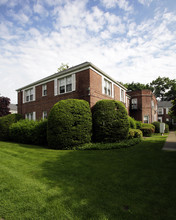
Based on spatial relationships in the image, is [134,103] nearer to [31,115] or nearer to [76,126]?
[31,115]

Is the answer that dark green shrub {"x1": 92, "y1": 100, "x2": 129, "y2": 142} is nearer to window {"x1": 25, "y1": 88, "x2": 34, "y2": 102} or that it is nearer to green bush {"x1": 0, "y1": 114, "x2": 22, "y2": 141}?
green bush {"x1": 0, "y1": 114, "x2": 22, "y2": 141}

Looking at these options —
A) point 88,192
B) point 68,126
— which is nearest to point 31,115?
point 68,126

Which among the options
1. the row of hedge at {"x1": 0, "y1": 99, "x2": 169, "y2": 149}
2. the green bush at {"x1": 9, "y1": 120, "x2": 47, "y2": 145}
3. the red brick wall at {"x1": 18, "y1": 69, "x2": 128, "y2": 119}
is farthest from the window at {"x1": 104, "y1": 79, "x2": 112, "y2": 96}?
the green bush at {"x1": 9, "y1": 120, "x2": 47, "y2": 145}

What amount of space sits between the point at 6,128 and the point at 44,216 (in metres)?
12.8

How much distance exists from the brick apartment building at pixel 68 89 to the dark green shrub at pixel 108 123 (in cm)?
148

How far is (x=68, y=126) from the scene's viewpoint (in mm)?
9000

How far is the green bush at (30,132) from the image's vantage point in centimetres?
1099

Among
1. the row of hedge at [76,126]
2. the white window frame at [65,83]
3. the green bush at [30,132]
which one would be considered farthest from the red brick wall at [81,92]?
the green bush at [30,132]

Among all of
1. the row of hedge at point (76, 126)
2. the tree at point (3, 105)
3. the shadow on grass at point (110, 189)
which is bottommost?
the shadow on grass at point (110, 189)

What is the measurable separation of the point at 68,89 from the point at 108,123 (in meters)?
5.55

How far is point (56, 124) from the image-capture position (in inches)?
357

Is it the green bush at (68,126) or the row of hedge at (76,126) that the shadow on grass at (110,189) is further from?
the row of hedge at (76,126)

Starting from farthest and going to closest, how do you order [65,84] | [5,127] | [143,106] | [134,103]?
1. [134,103]
2. [143,106]
3. [65,84]
4. [5,127]

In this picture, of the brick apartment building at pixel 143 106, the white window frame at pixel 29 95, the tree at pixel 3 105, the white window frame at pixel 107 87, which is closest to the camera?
the white window frame at pixel 107 87
